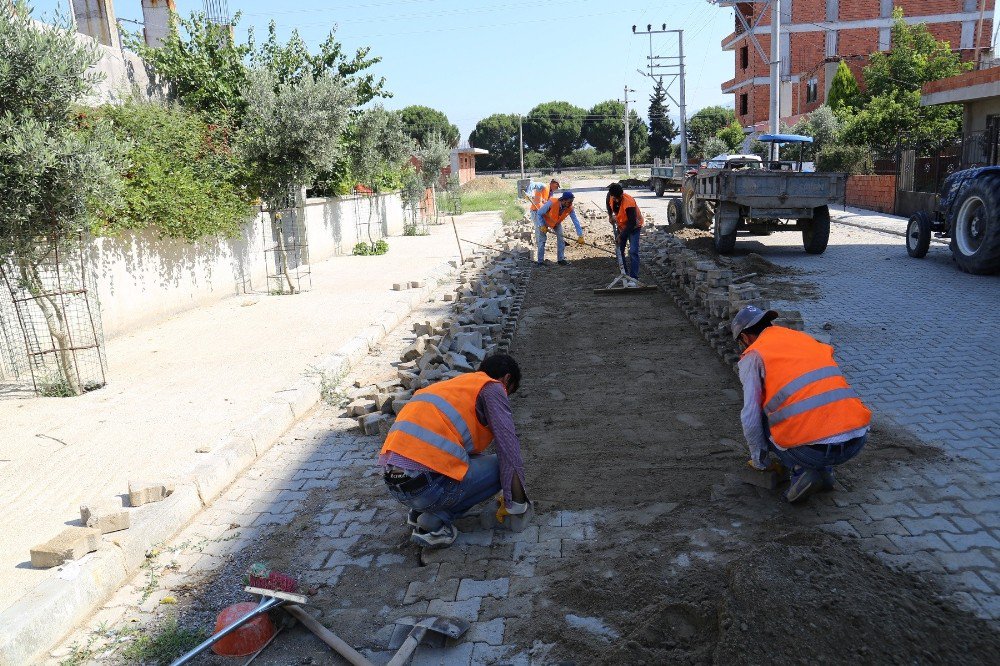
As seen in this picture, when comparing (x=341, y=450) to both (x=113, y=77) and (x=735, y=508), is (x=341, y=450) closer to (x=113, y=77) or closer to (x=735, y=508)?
(x=735, y=508)

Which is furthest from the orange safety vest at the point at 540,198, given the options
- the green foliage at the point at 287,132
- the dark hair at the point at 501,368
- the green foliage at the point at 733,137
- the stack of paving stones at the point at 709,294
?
the green foliage at the point at 733,137

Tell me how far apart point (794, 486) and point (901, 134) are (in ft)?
88.7

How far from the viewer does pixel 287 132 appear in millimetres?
12305

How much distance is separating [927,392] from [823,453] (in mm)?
2731

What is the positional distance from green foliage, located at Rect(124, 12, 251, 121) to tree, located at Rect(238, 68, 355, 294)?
96.7 inches

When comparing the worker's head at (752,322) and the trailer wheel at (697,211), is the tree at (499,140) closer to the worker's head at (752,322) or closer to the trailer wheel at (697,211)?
the trailer wheel at (697,211)

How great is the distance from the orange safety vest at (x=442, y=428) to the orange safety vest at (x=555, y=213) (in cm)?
993

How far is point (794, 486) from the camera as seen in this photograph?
419 cm

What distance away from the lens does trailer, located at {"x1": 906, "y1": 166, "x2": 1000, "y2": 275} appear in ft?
35.5

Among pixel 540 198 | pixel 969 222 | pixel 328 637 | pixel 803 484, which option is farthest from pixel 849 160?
pixel 328 637

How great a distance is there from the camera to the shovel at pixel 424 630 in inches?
121

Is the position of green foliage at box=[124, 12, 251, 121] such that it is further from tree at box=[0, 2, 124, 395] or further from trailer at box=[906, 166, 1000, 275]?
trailer at box=[906, 166, 1000, 275]

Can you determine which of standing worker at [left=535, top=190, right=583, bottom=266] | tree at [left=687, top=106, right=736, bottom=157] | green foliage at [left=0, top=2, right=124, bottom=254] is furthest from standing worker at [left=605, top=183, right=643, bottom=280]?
tree at [left=687, top=106, right=736, bottom=157]

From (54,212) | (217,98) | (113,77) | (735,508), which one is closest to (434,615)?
(735,508)
